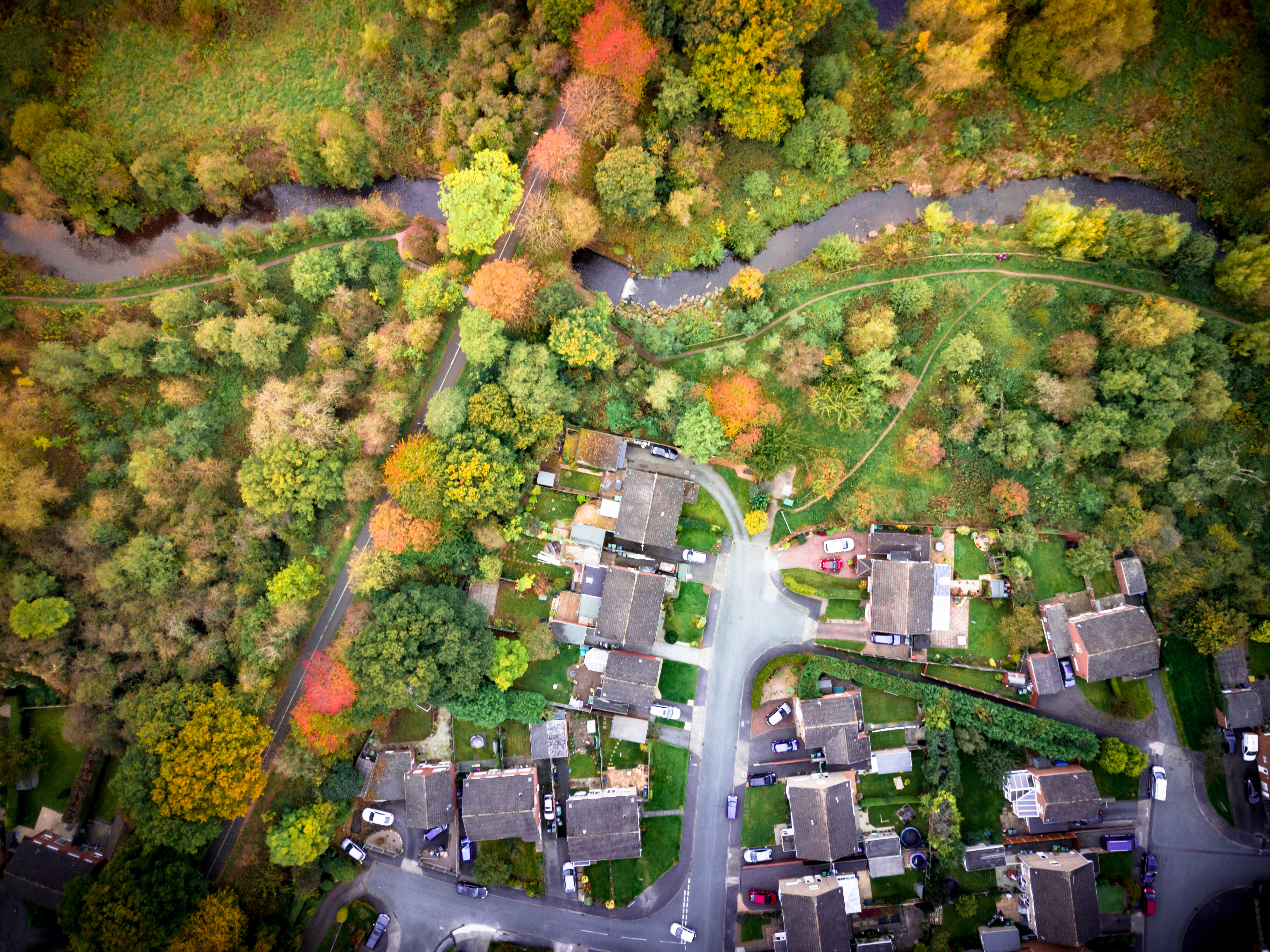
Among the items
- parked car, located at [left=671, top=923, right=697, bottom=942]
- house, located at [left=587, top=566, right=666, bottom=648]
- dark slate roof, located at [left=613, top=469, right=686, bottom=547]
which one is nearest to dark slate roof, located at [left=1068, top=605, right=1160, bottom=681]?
dark slate roof, located at [left=613, top=469, right=686, bottom=547]

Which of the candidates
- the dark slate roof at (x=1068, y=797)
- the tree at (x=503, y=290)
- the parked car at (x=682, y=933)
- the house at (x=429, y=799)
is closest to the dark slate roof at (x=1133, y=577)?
the dark slate roof at (x=1068, y=797)

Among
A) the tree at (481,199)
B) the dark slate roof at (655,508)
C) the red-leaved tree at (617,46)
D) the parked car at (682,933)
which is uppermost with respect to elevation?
the red-leaved tree at (617,46)

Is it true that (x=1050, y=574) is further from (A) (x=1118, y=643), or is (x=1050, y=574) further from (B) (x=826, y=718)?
(B) (x=826, y=718)

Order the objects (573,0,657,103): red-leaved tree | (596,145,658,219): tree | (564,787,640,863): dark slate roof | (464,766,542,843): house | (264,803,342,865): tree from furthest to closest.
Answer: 1. (464,766,542,843): house
2. (596,145,658,219): tree
3. (564,787,640,863): dark slate roof
4. (264,803,342,865): tree
5. (573,0,657,103): red-leaved tree

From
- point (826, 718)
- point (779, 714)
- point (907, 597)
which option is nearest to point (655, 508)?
point (779, 714)

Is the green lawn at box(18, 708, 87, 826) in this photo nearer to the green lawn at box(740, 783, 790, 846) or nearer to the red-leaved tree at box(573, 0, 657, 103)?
the green lawn at box(740, 783, 790, 846)

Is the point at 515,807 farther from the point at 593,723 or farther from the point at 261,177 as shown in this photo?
the point at 261,177

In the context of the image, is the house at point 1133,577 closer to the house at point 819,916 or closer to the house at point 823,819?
the house at point 823,819
